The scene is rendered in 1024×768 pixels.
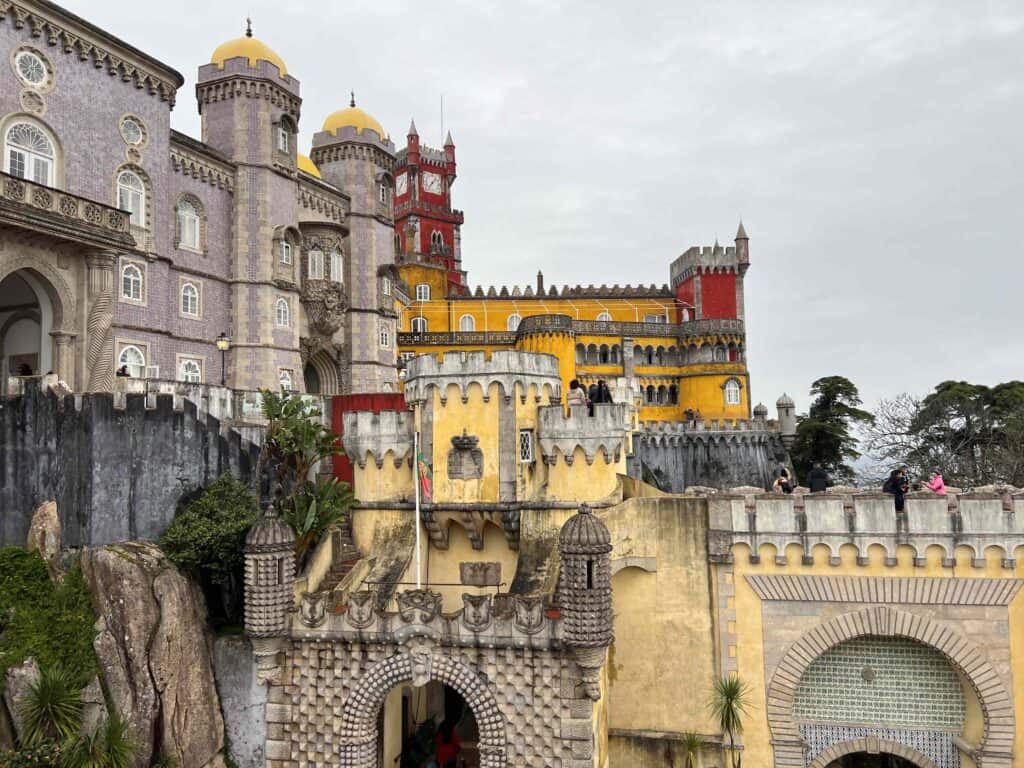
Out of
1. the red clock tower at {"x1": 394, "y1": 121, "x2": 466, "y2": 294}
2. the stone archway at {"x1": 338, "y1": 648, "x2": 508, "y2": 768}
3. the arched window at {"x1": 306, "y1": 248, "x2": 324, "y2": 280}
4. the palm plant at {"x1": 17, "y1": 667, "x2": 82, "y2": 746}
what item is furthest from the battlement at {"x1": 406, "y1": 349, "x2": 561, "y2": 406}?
the red clock tower at {"x1": 394, "y1": 121, "x2": 466, "y2": 294}

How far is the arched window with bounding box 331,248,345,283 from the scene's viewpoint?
126 feet

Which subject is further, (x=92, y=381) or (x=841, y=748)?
(x=92, y=381)

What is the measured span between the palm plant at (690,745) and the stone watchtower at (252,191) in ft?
76.7

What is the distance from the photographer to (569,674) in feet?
55.3

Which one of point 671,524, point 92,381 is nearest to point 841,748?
point 671,524

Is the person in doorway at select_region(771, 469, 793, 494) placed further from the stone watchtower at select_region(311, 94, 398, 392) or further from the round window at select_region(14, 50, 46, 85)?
the round window at select_region(14, 50, 46, 85)

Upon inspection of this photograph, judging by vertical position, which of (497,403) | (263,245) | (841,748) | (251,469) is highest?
(263,245)

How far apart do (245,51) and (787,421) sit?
144 ft

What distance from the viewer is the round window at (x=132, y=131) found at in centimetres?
2822

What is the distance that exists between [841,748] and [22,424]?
22.3 m

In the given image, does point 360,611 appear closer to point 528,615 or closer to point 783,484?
point 528,615

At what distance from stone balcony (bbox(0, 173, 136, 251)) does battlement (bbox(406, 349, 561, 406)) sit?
12.4 metres

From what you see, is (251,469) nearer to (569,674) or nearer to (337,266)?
(569,674)

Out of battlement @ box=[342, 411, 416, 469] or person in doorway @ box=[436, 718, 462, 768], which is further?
battlement @ box=[342, 411, 416, 469]
